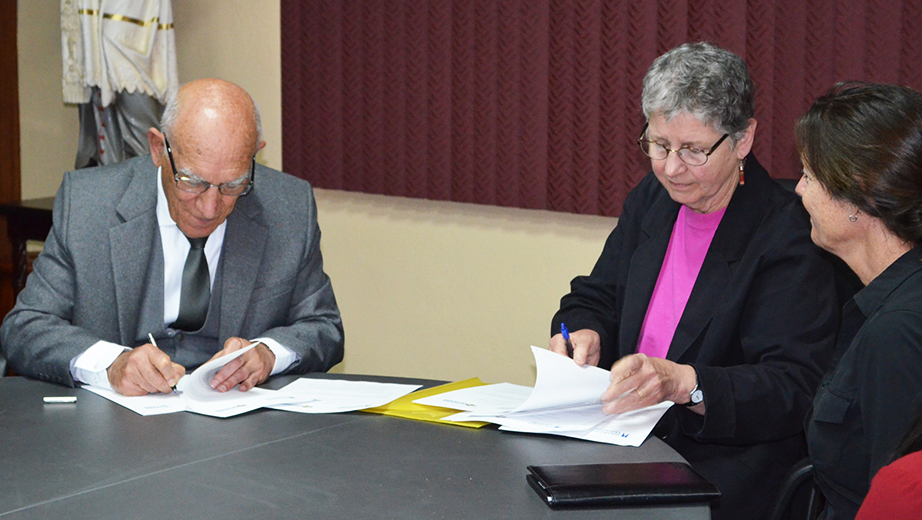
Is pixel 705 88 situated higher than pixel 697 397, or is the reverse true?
pixel 705 88

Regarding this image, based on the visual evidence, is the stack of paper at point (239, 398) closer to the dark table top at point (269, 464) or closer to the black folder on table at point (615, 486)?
the dark table top at point (269, 464)

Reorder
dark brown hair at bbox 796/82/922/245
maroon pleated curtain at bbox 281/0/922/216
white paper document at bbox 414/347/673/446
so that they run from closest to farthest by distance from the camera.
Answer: dark brown hair at bbox 796/82/922/245 → white paper document at bbox 414/347/673/446 → maroon pleated curtain at bbox 281/0/922/216

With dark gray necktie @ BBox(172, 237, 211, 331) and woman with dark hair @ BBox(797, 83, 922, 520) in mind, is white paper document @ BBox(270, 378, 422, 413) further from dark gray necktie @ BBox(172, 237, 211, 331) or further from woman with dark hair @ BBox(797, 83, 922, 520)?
woman with dark hair @ BBox(797, 83, 922, 520)

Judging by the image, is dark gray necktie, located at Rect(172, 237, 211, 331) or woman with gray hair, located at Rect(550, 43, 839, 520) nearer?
woman with gray hair, located at Rect(550, 43, 839, 520)

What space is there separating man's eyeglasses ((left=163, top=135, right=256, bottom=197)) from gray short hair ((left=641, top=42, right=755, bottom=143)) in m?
1.00

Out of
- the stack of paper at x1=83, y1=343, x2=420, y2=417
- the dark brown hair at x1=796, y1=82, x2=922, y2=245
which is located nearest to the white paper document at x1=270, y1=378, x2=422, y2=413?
the stack of paper at x1=83, y1=343, x2=420, y2=417

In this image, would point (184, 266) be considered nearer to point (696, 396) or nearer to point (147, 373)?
point (147, 373)

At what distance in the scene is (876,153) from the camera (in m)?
1.59

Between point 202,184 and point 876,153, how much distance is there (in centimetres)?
148

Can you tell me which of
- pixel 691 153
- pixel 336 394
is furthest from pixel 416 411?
pixel 691 153

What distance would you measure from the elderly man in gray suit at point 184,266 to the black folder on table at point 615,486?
842 mm

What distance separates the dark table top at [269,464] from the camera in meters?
1.39

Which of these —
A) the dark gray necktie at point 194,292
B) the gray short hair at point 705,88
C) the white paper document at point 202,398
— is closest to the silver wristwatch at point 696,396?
the gray short hair at point 705,88

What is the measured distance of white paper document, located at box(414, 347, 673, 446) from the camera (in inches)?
66.7
